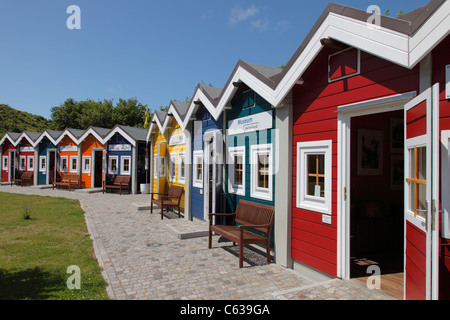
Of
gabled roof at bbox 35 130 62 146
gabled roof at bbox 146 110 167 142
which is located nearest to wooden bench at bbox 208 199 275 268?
gabled roof at bbox 146 110 167 142

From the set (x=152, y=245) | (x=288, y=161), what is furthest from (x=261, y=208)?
(x=152, y=245)

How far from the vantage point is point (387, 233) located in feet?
19.7

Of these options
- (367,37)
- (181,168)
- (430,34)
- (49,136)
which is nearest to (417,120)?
(430,34)

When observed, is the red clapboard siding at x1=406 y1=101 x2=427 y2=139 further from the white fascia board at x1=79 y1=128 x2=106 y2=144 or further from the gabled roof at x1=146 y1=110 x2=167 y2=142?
the white fascia board at x1=79 y1=128 x2=106 y2=144

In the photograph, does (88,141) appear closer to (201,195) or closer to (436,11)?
(201,195)

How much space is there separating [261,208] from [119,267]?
2.95 meters

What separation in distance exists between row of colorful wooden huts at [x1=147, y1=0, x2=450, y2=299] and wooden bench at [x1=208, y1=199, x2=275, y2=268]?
0.58 ft

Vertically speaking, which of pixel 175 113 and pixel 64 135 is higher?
pixel 64 135

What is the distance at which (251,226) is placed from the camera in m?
5.57

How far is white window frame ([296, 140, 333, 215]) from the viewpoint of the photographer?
15.1 feet

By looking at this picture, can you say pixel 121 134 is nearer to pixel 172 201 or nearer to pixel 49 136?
pixel 49 136

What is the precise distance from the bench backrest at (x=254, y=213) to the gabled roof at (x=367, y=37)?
212 centimetres

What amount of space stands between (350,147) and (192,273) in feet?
11.8
